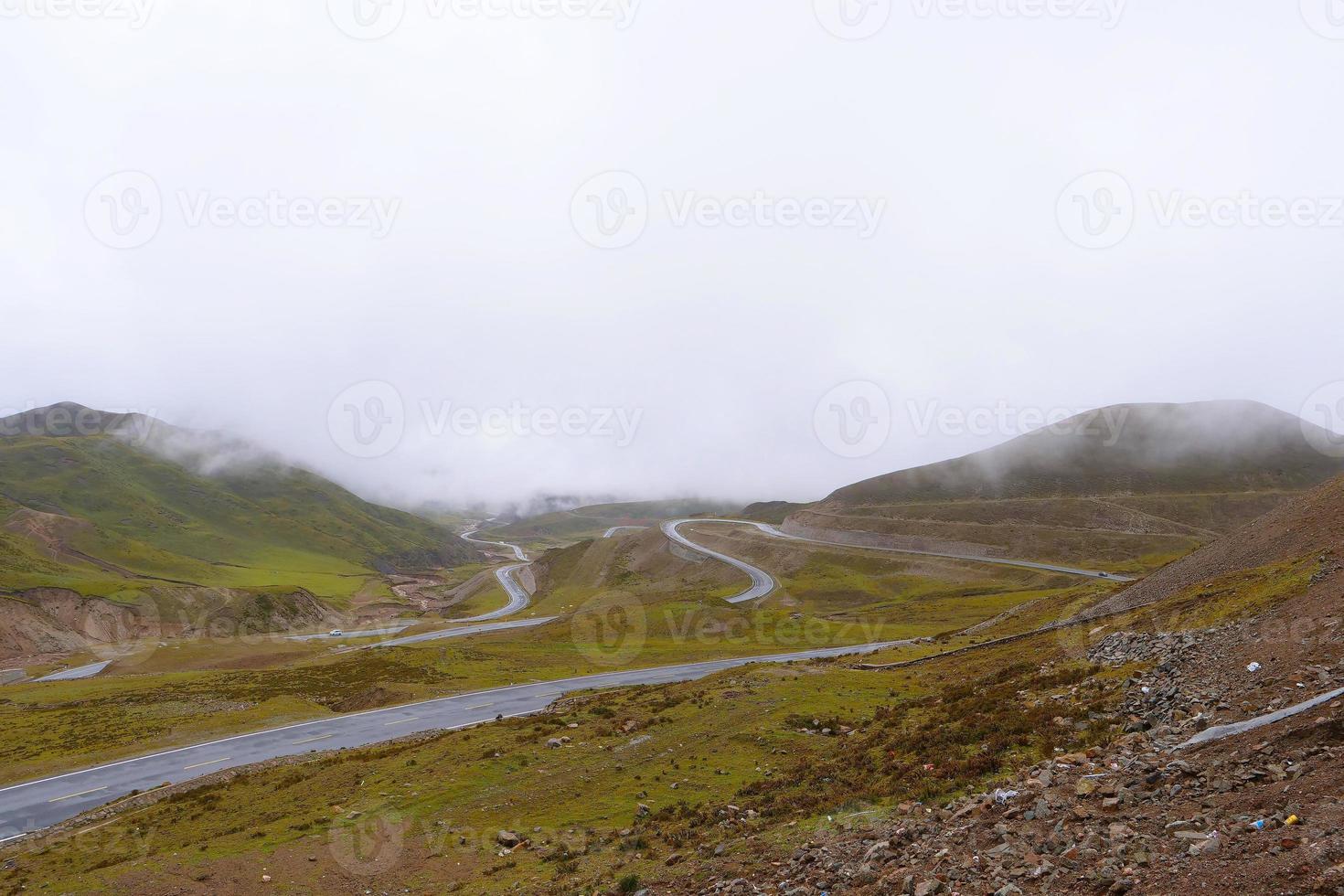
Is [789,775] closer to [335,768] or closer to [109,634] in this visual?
[335,768]

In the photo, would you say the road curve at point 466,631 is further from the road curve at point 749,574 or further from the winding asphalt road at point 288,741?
the winding asphalt road at point 288,741

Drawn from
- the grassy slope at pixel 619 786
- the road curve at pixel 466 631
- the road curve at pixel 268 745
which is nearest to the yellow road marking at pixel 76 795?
the road curve at pixel 268 745

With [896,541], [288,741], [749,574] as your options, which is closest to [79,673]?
[288,741]

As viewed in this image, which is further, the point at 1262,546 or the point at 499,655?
the point at 499,655

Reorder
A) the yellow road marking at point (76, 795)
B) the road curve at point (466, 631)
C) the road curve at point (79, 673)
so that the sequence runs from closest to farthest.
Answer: the yellow road marking at point (76, 795)
the road curve at point (79, 673)
the road curve at point (466, 631)

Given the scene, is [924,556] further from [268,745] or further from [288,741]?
[268,745]

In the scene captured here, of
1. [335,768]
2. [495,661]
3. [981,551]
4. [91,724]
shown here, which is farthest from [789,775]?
[981,551]

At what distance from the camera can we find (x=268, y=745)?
1877 inches

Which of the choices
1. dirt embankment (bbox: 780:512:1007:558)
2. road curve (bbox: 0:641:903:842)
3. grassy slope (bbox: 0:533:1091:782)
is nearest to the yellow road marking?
road curve (bbox: 0:641:903:842)

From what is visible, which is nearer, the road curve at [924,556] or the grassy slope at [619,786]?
the grassy slope at [619,786]

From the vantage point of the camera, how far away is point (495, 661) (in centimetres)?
7862

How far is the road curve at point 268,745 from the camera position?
3847cm

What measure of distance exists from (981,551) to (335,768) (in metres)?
147

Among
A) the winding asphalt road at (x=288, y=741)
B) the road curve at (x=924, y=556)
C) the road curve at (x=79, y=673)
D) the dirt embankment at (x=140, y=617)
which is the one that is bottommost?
the road curve at (x=924, y=556)
